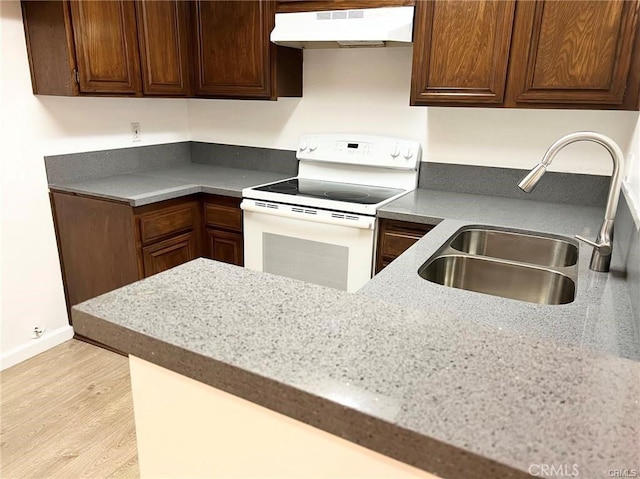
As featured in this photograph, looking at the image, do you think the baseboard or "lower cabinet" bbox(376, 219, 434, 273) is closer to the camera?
"lower cabinet" bbox(376, 219, 434, 273)

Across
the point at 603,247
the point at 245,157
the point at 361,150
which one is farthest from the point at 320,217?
the point at 603,247

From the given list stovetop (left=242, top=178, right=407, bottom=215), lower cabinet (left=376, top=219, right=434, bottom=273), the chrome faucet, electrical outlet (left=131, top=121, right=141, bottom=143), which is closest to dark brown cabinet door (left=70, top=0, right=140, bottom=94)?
electrical outlet (left=131, top=121, right=141, bottom=143)

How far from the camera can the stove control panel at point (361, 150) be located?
2.60 m

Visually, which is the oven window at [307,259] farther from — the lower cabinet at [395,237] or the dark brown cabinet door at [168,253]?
the dark brown cabinet door at [168,253]

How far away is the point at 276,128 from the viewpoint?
120 inches

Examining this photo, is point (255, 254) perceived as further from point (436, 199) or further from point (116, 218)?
point (436, 199)

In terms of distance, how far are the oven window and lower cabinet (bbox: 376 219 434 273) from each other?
0.57 feet

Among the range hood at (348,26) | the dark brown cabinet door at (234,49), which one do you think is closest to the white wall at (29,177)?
the dark brown cabinet door at (234,49)

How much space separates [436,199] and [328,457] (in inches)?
76.7

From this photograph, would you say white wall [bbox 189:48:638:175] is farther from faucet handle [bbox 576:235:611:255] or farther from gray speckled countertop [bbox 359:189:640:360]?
faucet handle [bbox 576:235:611:255]

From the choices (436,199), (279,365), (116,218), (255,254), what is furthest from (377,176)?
(279,365)

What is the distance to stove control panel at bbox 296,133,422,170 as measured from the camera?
2596 mm

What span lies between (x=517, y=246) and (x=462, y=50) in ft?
3.02

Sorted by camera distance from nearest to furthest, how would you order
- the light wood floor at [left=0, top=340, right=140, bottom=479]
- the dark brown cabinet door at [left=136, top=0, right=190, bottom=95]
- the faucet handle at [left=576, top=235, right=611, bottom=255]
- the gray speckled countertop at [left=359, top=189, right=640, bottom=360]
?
the gray speckled countertop at [left=359, top=189, right=640, bottom=360] → the faucet handle at [left=576, top=235, right=611, bottom=255] → the light wood floor at [left=0, top=340, right=140, bottom=479] → the dark brown cabinet door at [left=136, top=0, right=190, bottom=95]
